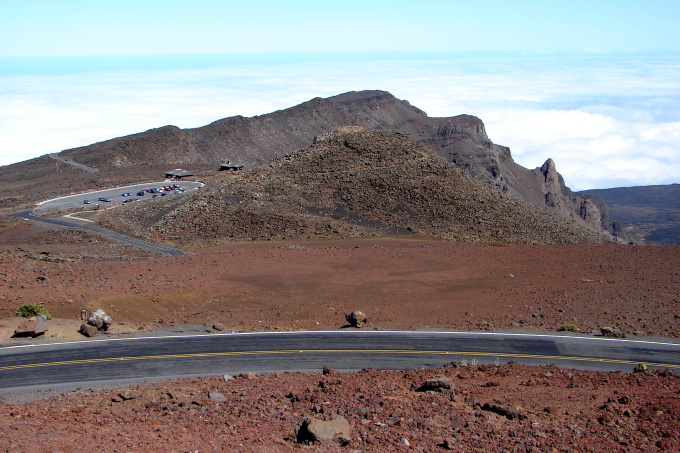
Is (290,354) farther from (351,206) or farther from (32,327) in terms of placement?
(351,206)

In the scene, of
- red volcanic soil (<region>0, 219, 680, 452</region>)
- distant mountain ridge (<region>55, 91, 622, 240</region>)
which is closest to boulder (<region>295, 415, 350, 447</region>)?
red volcanic soil (<region>0, 219, 680, 452</region>)

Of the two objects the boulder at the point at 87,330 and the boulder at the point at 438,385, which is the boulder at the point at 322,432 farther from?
the boulder at the point at 87,330

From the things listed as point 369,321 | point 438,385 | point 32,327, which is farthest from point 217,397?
point 369,321

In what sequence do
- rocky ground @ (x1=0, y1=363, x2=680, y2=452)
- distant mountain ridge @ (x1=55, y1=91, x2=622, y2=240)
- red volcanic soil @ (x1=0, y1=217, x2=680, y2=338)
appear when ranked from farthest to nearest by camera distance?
distant mountain ridge @ (x1=55, y1=91, x2=622, y2=240) → red volcanic soil @ (x1=0, y1=217, x2=680, y2=338) → rocky ground @ (x1=0, y1=363, x2=680, y2=452)

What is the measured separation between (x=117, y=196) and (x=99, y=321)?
64905 mm

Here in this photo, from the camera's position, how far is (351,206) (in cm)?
6438

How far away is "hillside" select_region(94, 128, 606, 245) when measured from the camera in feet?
191

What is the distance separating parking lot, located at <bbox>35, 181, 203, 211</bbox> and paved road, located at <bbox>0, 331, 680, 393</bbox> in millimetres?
52274

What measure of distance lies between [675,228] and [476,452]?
181983 millimetres

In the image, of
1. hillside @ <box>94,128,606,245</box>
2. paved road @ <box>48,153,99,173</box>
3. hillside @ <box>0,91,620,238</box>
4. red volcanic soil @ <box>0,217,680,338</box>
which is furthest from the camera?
hillside @ <box>0,91,620,238</box>

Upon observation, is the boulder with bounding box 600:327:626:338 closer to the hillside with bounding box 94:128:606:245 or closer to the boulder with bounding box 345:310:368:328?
the boulder with bounding box 345:310:368:328

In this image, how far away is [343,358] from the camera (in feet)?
79.4

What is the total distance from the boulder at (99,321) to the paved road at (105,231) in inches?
886

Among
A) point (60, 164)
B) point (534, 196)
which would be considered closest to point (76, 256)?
point (60, 164)
